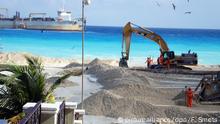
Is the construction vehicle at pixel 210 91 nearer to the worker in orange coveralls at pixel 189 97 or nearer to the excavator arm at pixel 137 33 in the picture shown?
the worker in orange coveralls at pixel 189 97

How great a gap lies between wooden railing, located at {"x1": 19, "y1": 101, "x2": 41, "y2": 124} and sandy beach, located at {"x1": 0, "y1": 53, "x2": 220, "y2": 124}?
8817mm

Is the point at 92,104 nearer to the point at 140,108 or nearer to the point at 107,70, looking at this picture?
the point at 140,108

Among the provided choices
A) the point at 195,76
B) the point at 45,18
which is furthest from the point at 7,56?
the point at 45,18

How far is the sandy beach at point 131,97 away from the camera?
1800 cm

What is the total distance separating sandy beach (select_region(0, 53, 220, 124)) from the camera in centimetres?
1800

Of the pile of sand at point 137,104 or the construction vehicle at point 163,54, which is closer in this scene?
the pile of sand at point 137,104

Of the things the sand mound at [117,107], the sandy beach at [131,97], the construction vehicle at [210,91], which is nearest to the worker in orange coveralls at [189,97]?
the sandy beach at [131,97]

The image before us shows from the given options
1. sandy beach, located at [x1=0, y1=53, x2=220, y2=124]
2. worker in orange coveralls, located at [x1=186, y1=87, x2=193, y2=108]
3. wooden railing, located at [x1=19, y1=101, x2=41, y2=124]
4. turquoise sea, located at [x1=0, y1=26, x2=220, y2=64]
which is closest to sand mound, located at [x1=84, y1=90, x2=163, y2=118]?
sandy beach, located at [x1=0, y1=53, x2=220, y2=124]

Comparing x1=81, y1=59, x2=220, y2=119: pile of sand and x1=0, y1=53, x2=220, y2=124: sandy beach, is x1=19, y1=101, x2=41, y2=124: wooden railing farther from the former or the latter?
x1=81, y1=59, x2=220, y2=119: pile of sand

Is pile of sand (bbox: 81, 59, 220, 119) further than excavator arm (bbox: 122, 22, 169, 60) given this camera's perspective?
No

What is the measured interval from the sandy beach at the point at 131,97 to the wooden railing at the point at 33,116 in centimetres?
882

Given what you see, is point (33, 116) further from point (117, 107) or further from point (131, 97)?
point (131, 97)

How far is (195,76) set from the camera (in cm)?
3203

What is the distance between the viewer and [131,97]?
2150 centimetres
